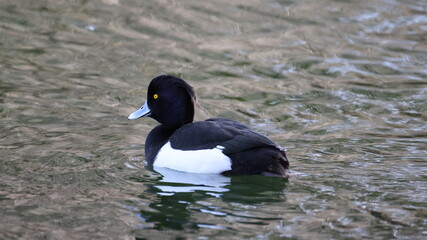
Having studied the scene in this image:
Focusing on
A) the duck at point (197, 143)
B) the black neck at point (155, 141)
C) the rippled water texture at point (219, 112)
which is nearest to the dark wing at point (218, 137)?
the duck at point (197, 143)

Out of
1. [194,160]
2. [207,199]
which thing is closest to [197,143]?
[194,160]

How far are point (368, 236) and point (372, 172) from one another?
1485mm

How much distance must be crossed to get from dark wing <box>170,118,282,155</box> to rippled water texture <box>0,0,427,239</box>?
0.30 metres

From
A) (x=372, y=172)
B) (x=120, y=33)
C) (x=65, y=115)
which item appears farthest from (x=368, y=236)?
(x=120, y=33)

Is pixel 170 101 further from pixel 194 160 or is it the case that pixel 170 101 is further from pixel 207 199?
pixel 207 199

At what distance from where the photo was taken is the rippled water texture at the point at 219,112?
616 cm

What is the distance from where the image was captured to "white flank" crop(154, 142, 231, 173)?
719 centimetres

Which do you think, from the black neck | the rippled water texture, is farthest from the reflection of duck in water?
the black neck

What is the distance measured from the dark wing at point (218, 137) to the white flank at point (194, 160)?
0.05 metres

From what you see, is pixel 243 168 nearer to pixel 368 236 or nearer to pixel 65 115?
pixel 368 236

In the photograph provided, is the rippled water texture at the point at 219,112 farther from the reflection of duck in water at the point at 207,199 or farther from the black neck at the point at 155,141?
the black neck at the point at 155,141

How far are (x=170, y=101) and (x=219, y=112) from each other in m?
1.84

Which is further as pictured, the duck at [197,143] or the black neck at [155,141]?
the black neck at [155,141]

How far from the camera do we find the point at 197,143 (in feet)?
23.9
